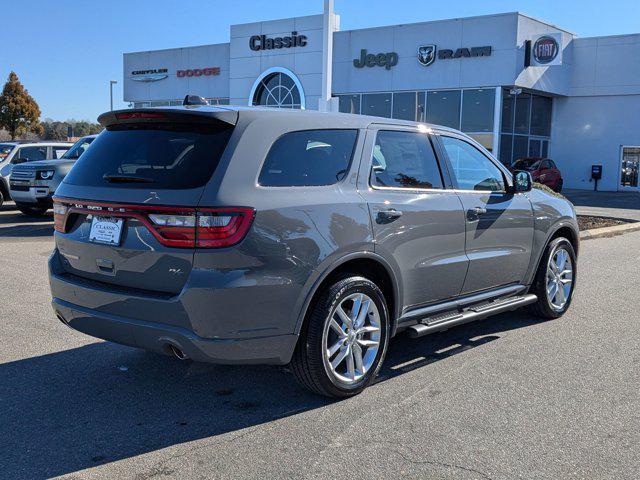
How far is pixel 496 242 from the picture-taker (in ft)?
18.3

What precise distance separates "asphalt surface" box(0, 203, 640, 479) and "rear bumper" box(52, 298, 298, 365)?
1.43 ft

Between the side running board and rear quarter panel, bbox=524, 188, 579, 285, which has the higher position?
rear quarter panel, bbox=524, 188, 579, 285

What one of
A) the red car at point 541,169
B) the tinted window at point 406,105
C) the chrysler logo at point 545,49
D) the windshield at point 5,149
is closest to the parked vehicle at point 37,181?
the windshield at point 5,149

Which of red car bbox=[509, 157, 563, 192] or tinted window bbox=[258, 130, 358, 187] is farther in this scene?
red car bbox=[509, 157, 563, 192]

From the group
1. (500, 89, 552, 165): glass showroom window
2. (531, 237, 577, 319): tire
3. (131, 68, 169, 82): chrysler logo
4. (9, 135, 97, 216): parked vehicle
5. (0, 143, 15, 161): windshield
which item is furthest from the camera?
(131, 68, 169, 82): chrysler logo

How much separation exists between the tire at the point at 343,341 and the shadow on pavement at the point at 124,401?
7.6 inches

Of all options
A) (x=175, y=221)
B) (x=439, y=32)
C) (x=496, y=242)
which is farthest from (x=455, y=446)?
(x=439, y=32)

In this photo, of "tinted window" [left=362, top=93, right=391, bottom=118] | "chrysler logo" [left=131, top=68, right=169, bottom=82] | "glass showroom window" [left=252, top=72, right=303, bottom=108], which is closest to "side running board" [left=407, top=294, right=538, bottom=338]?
"tinted window" [left=362, top=93, right=391, bottom=118]

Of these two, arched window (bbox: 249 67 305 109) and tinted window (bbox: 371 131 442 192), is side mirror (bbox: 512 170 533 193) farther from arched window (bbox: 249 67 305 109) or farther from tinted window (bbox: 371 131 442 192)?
arched window (bbox: 249 67 305 109)

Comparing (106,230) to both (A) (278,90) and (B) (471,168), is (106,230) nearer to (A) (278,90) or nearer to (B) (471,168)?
(B) (471,168)

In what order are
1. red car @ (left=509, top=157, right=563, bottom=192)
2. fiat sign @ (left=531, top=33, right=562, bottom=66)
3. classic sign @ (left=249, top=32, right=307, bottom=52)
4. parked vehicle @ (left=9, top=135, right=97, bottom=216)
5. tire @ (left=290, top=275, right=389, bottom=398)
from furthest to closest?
classic sign @ (left=249, top=32, right=307, bottom=52)
fiat sign @ (left=531, top=33, right=562, bottom=66)
red car @ (left=509, top=157, right=563, bottom=192)
parked vehicle @ (left=9, top=135, right=97, bottom=216)
tire @ (left=290, top=275, right=389, bottom=398)

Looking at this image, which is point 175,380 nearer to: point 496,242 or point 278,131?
point 278,131

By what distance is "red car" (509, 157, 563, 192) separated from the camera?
90.2 feet

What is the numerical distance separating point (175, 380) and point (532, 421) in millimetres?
2389
